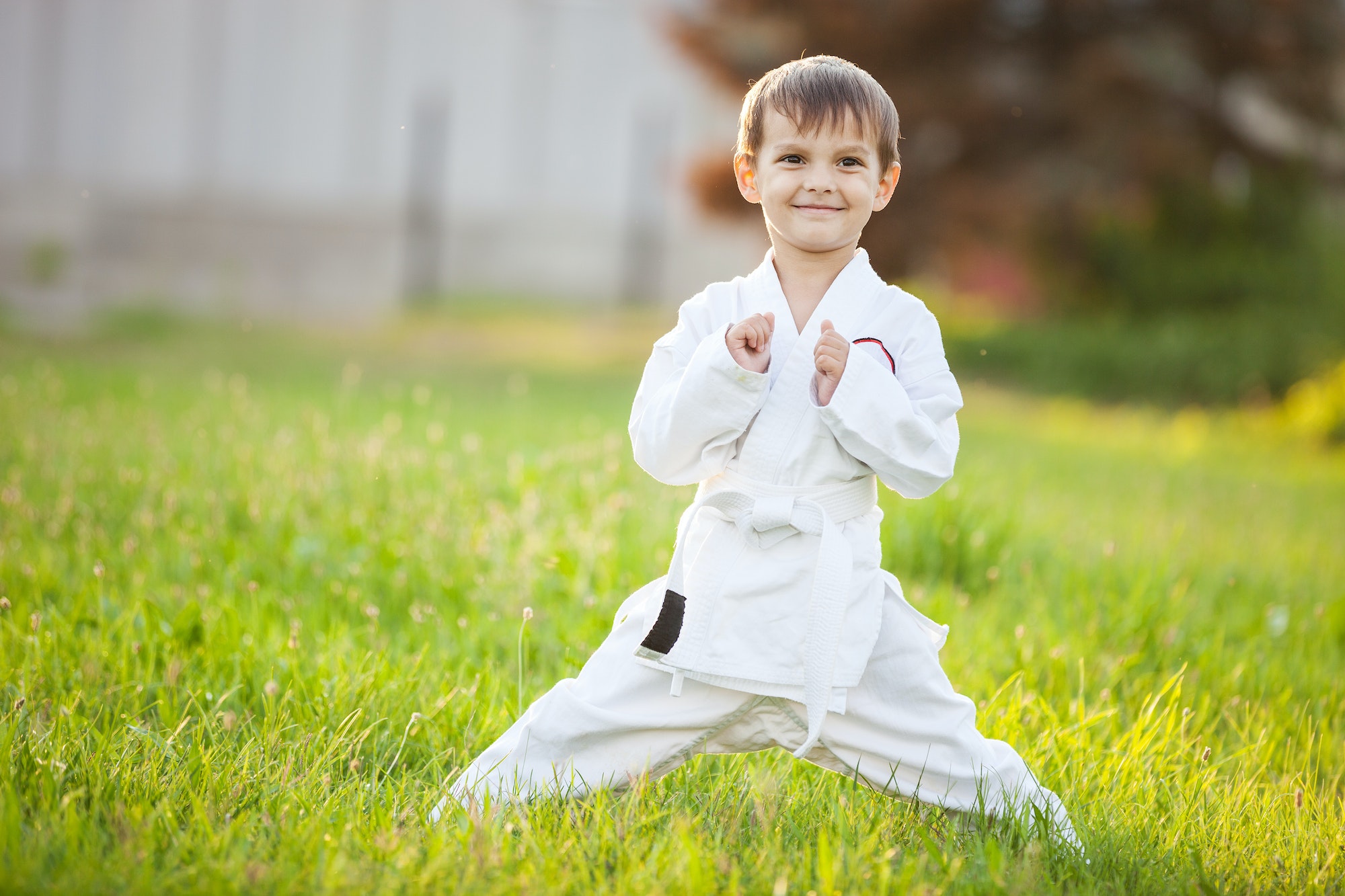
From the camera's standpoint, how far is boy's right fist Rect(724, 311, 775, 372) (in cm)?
196

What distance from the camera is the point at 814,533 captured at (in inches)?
81.0

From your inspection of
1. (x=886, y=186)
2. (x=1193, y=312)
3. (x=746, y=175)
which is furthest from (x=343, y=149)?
(x=886, y=186)

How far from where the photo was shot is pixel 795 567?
206cm

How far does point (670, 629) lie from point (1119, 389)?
10545mm

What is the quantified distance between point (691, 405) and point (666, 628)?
41cm

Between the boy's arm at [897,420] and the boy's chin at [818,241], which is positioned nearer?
the boy's arm at [897,420]

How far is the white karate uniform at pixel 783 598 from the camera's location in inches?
79.2

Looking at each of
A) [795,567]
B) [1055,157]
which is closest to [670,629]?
[795,567]

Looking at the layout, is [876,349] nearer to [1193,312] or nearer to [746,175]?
[746,175]

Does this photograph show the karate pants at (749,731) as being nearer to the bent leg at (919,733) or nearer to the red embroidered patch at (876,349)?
the bent leg at (919,733)

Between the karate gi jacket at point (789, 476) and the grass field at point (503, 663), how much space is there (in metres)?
0.33

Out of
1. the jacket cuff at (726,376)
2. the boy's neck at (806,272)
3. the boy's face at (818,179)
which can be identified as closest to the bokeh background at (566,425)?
the jacket cuff at (726,376)

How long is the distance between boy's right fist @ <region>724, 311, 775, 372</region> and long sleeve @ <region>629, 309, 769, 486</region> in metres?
0.02

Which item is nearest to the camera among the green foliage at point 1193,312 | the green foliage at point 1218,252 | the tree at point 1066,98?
the green foliage at point 1193,312
